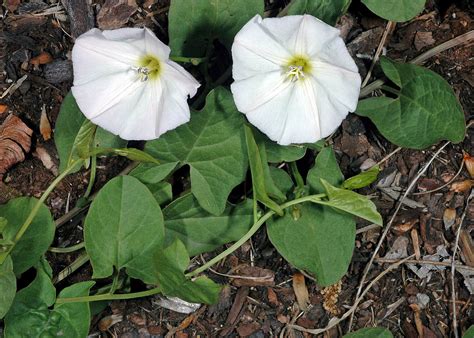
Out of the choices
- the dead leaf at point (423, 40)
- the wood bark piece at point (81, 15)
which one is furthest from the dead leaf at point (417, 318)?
the wood bark piece at point (81, 15)

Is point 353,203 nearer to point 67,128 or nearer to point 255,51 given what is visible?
point 255,51

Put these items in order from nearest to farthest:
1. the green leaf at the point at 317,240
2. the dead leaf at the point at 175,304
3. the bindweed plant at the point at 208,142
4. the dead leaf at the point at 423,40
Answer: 1. the bindweed plant at the point at 208,142
2. the green leaf at the point at 317,240
3. the dead leaf at the point at 175,304
4. the dead leaf at the point at 423,40

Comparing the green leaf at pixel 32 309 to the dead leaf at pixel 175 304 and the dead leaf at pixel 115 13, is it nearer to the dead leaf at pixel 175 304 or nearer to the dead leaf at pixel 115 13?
the dead leaf at pixel 175 304

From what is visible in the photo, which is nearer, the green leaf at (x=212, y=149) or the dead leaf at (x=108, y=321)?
the green leaf at (x=212, y=149)

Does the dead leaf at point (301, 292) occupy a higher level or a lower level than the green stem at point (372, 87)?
lower

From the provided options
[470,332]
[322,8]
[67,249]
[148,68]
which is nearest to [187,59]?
[148,68]

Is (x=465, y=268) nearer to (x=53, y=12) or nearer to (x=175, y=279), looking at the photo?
(x=175, y=279)

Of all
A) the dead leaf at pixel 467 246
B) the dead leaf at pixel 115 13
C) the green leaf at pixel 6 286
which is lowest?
the dead leaf at pixel 467 246
